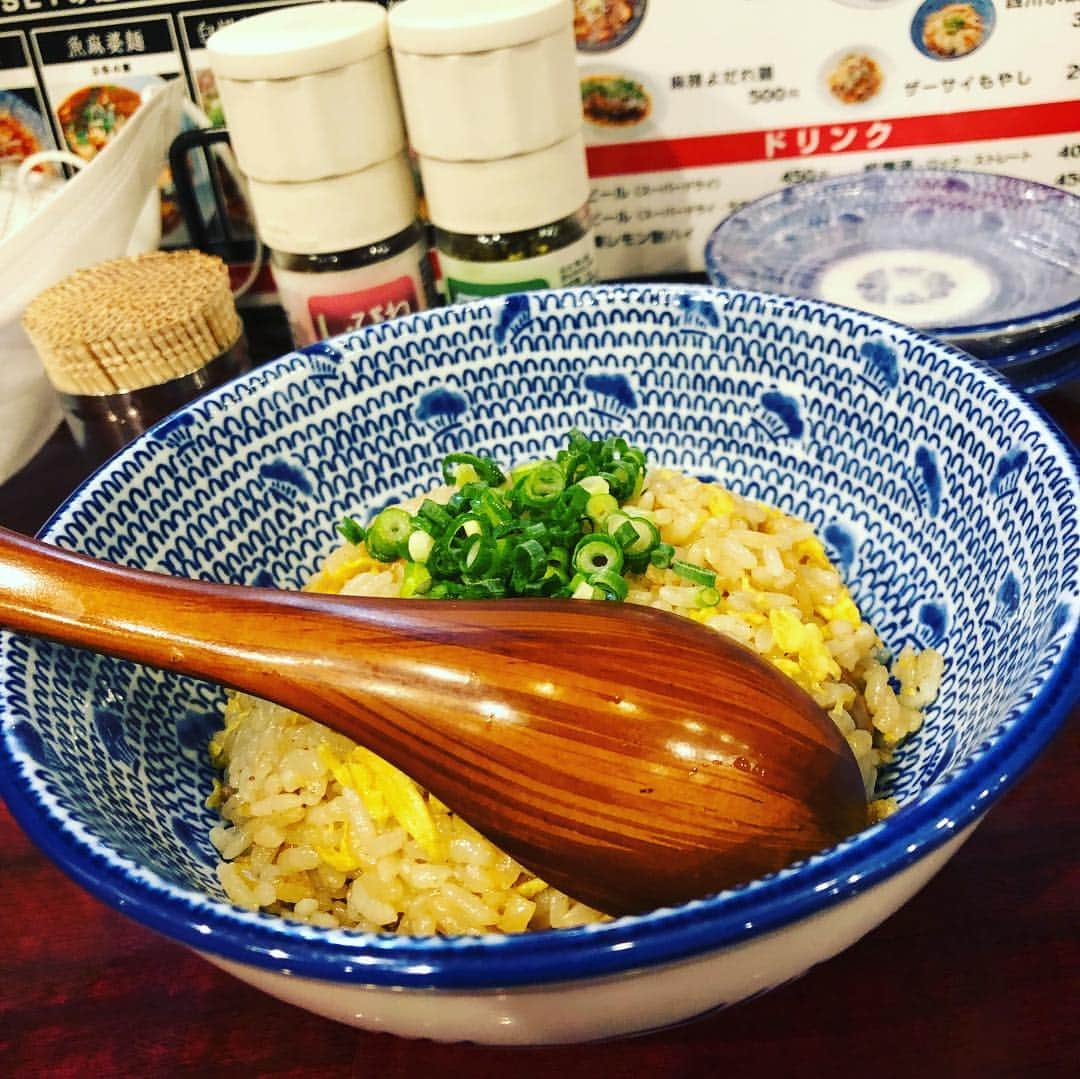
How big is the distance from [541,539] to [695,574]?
8.0 inches

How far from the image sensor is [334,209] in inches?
66.4

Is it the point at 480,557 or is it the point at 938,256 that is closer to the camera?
the point at 480,557

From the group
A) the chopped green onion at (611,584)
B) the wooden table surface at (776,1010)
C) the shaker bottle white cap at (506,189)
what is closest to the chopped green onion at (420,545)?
the chopped green onion at (611,584)

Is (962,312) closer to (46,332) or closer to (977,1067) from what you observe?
(977,1067)

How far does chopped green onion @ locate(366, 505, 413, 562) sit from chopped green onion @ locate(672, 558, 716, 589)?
37cm

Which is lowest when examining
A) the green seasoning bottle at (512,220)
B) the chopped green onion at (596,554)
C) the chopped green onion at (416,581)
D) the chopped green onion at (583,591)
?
the chopped green onion at (416,581)

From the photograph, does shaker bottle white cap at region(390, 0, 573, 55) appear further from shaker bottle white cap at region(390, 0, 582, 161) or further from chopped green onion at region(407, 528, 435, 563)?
chopped green onion at region(407, 528, 435, 563)

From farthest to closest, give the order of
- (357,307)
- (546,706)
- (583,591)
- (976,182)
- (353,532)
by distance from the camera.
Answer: (976,182)
(357,307)
(353,532)
(583,591)
(546,706)

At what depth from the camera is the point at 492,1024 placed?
0.73 metres

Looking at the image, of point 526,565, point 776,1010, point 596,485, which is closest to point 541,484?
point 596,485

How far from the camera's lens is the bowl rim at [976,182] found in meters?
1.54

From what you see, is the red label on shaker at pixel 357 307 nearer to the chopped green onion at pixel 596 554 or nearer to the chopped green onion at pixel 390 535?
the chopped green onion at pixel 390 535

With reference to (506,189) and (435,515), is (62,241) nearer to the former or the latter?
(506,189)

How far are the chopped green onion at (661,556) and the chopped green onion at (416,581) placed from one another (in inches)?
11.7
